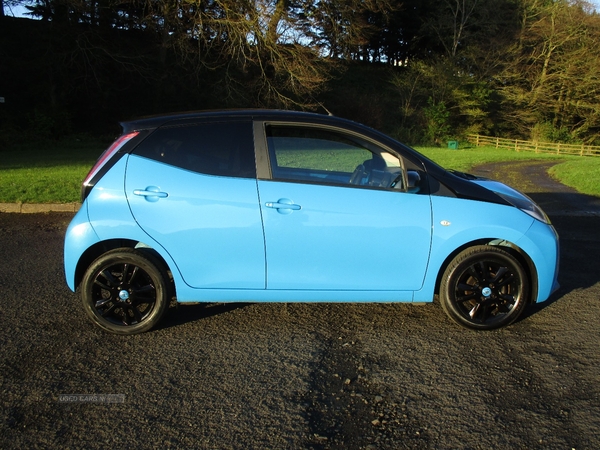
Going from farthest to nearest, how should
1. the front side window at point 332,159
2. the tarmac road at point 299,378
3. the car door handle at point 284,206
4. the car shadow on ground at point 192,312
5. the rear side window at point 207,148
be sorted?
the car shadow on ground at point 192,312 < the front side window at point 332,159 < the rear side window at point 207,148 < the car door handle at point 284,206 < the tarmac road at point 299,378

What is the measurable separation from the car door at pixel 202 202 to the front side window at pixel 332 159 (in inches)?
11.5

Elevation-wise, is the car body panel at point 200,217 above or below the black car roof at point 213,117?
below

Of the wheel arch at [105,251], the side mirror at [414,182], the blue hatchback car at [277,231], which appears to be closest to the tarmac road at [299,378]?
the blue hatchback car at [277,231]

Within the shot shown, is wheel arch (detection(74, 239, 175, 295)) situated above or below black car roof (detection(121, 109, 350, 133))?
below

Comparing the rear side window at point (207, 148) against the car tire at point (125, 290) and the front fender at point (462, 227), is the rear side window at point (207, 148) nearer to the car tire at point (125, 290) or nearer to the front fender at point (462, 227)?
the car tire at point (125, 290)

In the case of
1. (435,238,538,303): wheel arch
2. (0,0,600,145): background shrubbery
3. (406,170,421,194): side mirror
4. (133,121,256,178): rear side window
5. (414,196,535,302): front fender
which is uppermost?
(0,0,600,145): background shrubbery

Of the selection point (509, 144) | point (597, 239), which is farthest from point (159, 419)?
point (509, 144)

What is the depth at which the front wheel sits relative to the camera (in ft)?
13.8

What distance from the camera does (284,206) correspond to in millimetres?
4008

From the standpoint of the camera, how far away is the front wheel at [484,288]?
4203 mm

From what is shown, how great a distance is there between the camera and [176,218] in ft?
13.2

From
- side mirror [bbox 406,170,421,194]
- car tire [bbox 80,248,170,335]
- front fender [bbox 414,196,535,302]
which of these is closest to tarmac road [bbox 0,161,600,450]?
car tire [bbox 80,248,170,335]

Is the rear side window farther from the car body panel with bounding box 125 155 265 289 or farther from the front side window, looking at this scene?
the front side window

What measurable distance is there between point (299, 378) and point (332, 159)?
6.60 feet
